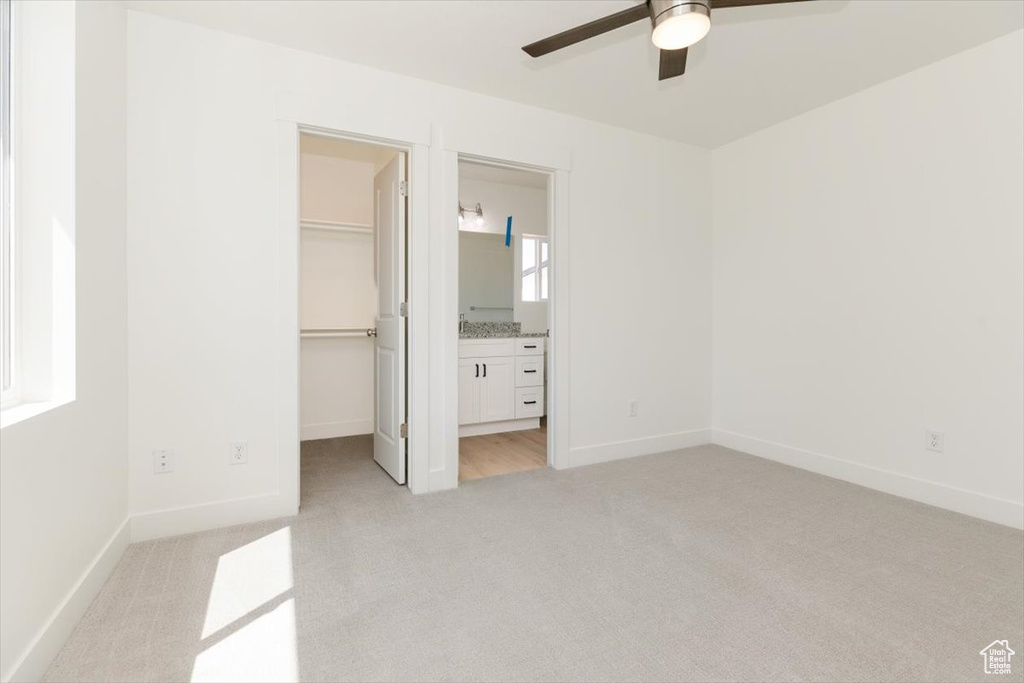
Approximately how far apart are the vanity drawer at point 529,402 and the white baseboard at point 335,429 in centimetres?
137

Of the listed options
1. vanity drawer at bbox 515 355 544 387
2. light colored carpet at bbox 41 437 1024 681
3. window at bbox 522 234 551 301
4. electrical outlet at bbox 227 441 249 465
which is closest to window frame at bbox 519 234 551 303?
window at bbox 522 234 551 301

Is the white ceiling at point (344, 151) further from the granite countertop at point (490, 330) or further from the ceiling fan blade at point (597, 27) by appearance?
the ceiling fan blade at point (597, 27)

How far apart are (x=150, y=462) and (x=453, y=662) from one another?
1769 millimetres

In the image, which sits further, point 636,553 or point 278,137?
point 278,137

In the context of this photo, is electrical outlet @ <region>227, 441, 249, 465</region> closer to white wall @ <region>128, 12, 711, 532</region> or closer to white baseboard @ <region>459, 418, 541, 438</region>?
white wall @ <region>128, 12, 711, 532</region>

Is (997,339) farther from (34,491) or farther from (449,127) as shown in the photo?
(34,491)

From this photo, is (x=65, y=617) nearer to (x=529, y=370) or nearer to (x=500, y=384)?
(x=500, y=384)

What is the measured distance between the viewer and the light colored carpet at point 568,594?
1.41 meters

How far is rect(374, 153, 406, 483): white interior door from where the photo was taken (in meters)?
2.89

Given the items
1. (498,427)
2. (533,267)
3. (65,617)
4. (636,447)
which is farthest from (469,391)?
(65,617)

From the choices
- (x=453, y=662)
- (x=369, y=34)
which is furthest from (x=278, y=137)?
(x=453, y=662)

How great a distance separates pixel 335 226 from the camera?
4031 millimetres

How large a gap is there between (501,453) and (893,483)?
253cm

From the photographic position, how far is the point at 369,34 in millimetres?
2352
